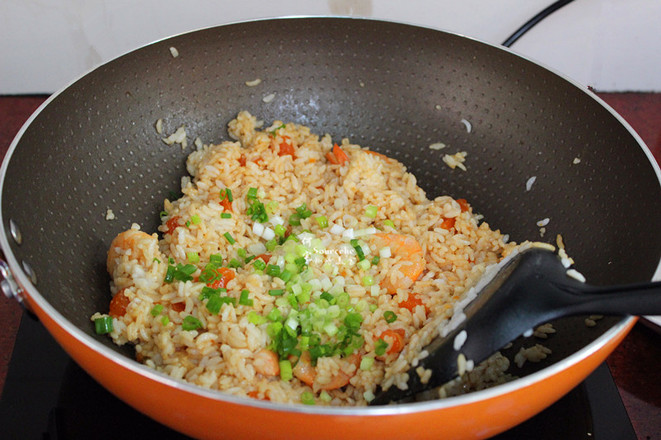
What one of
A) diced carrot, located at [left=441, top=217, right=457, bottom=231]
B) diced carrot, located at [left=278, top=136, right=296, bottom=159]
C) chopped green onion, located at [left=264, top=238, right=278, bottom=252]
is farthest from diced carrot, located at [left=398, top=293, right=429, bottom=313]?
diced carrot, located at [left=278, top=136, right=296, bottom=159]

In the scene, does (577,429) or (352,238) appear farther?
(352,238)

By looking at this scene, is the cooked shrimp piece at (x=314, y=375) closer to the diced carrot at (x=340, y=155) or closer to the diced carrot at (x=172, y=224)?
the diced carrot at (x=172, y=224)

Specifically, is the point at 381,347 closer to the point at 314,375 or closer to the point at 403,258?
the point at 314,375

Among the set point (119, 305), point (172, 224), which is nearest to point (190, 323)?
point (119, 305)

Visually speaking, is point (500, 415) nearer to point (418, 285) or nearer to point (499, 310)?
point (499, 310)

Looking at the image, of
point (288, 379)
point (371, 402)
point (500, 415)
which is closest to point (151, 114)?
point (288, 379)

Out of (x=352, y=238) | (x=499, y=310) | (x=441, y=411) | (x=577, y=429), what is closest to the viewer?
(x=441, y=411)

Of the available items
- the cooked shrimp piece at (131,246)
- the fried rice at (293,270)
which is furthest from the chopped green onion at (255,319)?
the cooked shrimp piece at (131,246)
